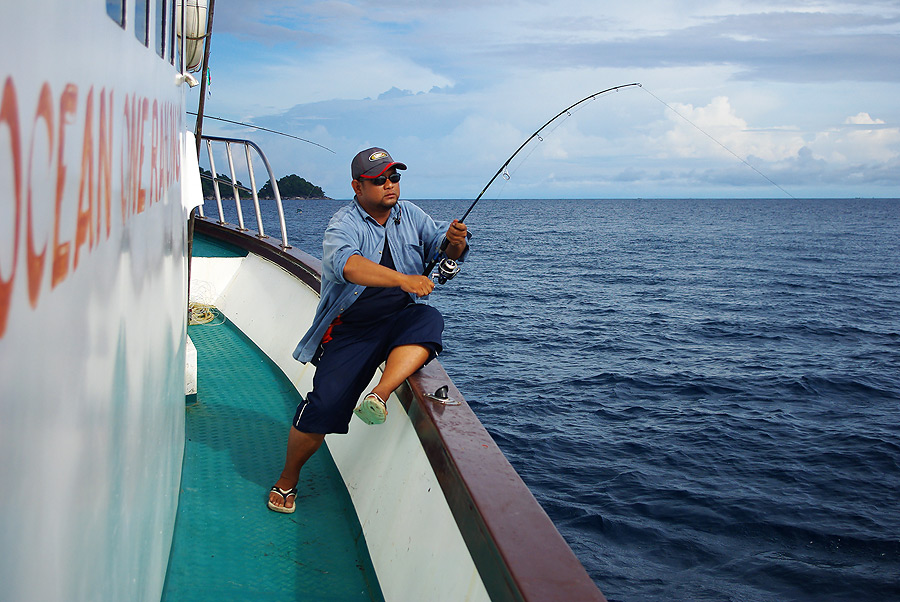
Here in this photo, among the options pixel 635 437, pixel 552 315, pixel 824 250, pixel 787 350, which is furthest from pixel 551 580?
pixel 824 250

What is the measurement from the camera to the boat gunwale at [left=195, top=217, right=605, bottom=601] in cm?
167

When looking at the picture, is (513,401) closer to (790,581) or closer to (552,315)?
(790,581)

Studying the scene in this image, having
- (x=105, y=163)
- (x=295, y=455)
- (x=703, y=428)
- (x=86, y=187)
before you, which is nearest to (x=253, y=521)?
(x=295, y=455)

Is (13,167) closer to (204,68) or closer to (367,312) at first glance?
(367,312)

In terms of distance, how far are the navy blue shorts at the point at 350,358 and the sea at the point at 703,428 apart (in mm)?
4655

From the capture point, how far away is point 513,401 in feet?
42.2

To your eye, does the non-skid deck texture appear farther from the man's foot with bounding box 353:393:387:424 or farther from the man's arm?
the man's arm

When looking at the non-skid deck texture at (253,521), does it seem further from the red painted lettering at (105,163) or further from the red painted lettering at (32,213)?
the red painted lettering at (32,213)

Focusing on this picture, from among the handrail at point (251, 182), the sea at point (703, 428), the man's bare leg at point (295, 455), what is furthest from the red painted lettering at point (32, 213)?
the sea at point (703, 428)

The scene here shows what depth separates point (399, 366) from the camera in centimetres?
318

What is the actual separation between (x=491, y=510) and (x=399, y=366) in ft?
4.15

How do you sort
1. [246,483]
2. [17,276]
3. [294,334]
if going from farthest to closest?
1. [294,334]
2. [246,483]
3. [17,276]

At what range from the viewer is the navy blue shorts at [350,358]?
3227 mm

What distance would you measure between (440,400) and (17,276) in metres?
2.21
